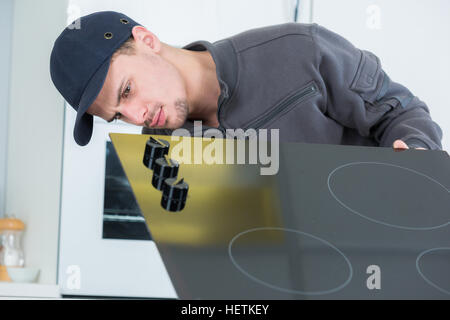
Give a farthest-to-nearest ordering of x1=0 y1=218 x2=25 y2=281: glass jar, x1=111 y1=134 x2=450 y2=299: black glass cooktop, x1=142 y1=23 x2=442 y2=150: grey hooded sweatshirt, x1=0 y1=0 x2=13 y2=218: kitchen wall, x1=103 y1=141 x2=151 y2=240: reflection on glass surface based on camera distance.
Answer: x1=0 y1=0 x2=13 y2=218: kitchen wall, x1=0 y1=218 x2=25 y2=281: glass jar, x1=103 y1=141 x2=151 y2=240: reflection on glass surface, x1=142 y1=23 x2=442 y2=150: grey hooded sweatshirt, x1=111 y1=134 x2=450 y2=299: black glass cooktop

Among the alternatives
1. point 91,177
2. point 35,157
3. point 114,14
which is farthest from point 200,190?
point 35,157

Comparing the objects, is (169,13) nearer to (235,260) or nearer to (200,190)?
(200,190)

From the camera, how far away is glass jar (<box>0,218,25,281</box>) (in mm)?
2229

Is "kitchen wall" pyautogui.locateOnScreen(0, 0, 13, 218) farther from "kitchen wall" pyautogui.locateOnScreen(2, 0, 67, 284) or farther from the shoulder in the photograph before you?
the shoulder

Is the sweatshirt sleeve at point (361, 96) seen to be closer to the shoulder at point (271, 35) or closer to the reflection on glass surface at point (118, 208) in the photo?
the shoulder at point (271, 35)

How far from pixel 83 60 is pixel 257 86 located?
316 mm

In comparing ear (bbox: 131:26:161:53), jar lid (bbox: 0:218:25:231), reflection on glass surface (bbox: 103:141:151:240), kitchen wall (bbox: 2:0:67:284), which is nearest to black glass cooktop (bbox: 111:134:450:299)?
ear (bbox: 131:26:161:53)

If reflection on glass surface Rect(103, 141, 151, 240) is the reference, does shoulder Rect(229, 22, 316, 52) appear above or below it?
above

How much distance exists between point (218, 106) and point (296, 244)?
0.54 m

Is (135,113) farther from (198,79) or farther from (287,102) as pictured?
(287,102)

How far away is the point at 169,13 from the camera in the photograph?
1.97 meters

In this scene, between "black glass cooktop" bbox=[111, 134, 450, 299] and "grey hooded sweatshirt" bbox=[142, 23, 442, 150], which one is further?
"grey hooded sweatshirt" bbox=[142, 23, 442, 150]

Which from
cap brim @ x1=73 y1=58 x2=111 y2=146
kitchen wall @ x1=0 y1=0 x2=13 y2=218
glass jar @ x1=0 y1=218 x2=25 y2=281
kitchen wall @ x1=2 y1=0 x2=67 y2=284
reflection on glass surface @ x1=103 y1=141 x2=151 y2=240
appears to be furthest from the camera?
kitchen wall @ x1=0 y1=0 x2=13 y2=218
